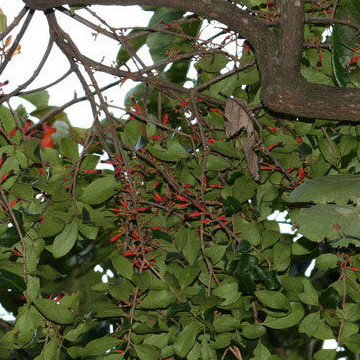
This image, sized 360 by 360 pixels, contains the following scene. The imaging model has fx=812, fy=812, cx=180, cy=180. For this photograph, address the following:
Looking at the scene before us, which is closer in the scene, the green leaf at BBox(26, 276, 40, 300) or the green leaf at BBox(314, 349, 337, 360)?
the green leaf at BBox(26, 276, 40, 300)

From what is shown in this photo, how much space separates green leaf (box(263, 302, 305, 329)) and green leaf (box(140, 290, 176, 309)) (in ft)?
0.63

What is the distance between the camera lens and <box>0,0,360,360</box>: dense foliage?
4.43ft

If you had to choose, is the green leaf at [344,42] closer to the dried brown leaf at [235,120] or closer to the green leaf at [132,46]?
the dried brown leaf at [235,120]

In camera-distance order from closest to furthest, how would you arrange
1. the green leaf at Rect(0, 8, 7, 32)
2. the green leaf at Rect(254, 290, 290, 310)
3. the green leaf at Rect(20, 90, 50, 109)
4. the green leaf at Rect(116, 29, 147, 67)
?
1. the green leaf at Rect(254, 290, 290, 310)
2. the green leaf at Rect(0, 8, 7, 32)
3. the green leaf at Rect(20, 90, 50, 109)
4. the green leaf at Rect(116, 29, 147, 67)

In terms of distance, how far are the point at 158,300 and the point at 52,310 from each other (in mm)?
177

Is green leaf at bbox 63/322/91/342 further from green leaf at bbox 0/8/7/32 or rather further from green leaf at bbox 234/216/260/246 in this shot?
green leaf at bbox 0/8/7/32

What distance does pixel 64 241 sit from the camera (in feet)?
4.58

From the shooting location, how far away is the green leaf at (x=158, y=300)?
1347mm

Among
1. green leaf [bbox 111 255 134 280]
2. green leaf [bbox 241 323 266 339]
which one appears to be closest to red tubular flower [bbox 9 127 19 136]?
green leaf [bbox 111 255 134 280]

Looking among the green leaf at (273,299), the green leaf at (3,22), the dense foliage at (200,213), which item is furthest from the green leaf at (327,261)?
the green leaf at (3,22)

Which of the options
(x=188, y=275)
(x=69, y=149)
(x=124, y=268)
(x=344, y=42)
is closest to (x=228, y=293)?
(x=188, y=275)

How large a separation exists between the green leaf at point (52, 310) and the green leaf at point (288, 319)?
13.9 inches

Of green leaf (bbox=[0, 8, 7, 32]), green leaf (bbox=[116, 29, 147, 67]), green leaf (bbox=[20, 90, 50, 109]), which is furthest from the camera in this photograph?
green leaf (bbox=[116, 29, 147, 67])

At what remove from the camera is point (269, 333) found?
2643mm
